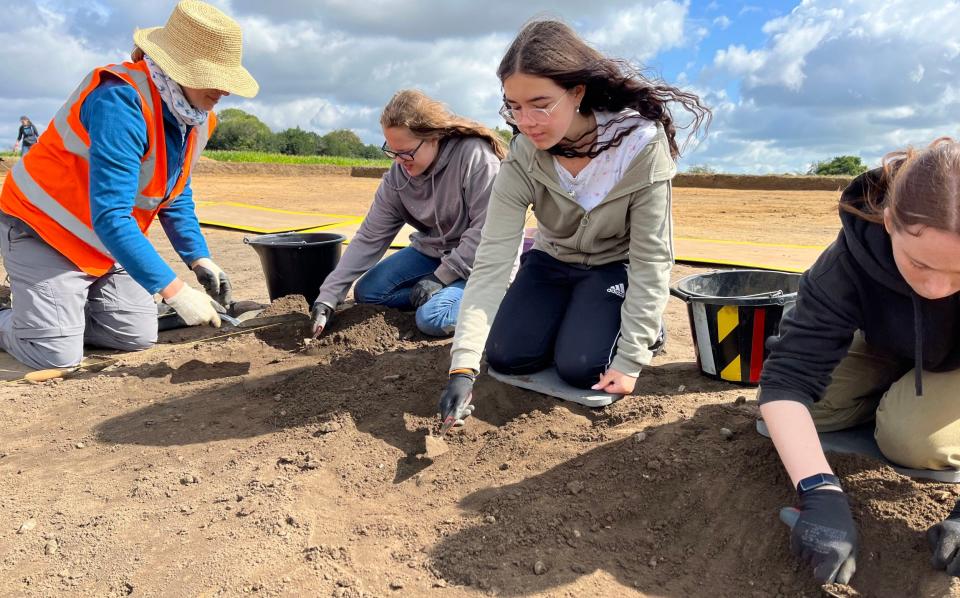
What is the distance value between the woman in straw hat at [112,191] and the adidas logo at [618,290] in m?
1.69

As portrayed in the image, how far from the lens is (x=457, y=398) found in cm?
226

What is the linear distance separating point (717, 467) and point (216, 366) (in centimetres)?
224

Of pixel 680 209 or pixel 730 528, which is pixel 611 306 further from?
pixel 680 209

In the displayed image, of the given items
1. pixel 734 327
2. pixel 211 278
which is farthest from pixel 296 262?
pixel 734 327

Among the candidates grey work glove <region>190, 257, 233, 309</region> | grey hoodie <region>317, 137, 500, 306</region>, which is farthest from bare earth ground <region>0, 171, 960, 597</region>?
→ grey work glove <region>190, 257, 233, 309</region>

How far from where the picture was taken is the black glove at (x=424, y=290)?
3.66 metres

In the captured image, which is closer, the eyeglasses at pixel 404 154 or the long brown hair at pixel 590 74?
the long brown hair at pixel 590 74

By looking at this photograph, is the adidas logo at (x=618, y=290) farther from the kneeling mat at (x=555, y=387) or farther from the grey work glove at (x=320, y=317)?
the grey work glove at (x=320, y=317)

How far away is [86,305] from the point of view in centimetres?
369

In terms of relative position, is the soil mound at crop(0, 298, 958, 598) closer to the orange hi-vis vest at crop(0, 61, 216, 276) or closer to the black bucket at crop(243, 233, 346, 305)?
the orange hi-vis vest at crop(0, 61, 216, 276)

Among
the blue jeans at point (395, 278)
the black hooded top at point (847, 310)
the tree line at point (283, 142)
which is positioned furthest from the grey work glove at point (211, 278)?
the tree line at point (283, 142)

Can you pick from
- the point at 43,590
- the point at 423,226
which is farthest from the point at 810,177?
the point at 43,590

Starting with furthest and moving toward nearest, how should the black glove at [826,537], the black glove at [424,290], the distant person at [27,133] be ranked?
the distant person at [27,133] < the black glove at [424,290] < the black glove at [826,537]

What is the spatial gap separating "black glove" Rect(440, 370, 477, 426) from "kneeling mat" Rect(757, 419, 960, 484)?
2.86 feet
